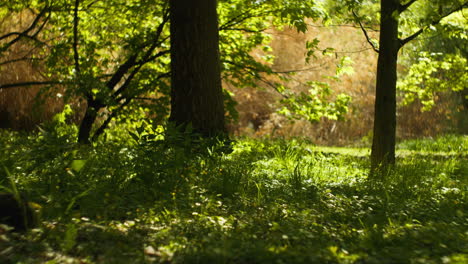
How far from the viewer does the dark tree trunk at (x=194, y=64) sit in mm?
6273

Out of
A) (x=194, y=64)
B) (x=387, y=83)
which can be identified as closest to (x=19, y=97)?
(x=194, y=64)

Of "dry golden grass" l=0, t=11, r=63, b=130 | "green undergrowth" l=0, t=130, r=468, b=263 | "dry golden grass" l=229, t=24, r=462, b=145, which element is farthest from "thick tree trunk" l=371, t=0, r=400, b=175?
"dry golden grass" l=229, t=24, r=462, b=145

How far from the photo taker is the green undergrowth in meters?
2.67

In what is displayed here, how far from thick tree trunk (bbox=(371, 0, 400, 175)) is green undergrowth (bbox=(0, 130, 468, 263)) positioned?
4.40 ft

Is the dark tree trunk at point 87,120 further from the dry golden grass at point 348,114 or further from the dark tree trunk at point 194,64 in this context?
the dry golden grass at point 348,114

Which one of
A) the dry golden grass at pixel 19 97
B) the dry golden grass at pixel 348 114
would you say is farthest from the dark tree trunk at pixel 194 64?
the dry golden grass at pixel 348 114

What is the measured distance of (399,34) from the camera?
6.78 meters

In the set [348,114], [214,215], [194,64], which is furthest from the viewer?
[348,114]

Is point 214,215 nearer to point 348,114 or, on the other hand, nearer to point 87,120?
point 87,120

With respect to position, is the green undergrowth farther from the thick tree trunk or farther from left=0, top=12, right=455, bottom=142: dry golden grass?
left=0, top=12, right=455, bottom=142: dry golden grass

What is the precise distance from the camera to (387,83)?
22.0ft

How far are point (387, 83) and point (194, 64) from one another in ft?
9.46

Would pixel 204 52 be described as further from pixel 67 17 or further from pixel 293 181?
pixel 67 17

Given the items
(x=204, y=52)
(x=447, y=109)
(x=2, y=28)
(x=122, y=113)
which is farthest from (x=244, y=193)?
(x=447, y=109)
